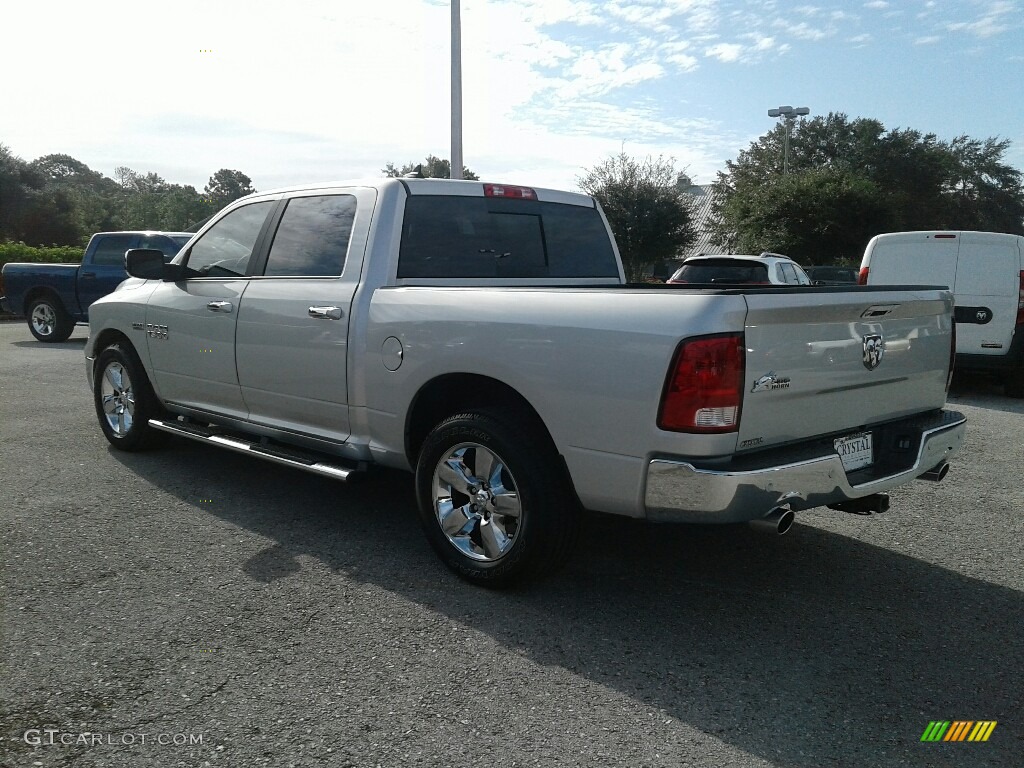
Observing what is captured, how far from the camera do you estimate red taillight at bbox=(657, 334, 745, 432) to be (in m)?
3.12

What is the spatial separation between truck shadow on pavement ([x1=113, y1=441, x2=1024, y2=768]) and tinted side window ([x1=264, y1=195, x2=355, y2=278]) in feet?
3.92

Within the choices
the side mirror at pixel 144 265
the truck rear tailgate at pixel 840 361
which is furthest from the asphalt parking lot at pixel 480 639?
the side mirror at pixel 144 265

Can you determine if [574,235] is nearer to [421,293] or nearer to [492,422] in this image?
[421,293]

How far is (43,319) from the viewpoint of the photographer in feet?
50.6

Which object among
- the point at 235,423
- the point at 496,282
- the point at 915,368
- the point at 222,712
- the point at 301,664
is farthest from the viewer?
the point at 235,423

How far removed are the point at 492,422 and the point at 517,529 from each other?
18.2 inches

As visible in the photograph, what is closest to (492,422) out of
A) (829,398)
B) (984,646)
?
(829,398)

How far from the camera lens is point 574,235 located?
17.7 ft

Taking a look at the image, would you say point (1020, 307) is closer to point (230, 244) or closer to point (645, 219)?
point (230, 244)

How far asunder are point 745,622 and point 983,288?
26.7 ft

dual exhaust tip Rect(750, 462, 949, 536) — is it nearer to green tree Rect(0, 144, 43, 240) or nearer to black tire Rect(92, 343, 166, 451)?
black tire Rect(92, 343, 166, 451)

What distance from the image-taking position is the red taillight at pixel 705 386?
312cm

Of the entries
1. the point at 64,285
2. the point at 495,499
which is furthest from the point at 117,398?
the point at 64,285

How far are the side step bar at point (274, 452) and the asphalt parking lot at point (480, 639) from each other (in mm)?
270
